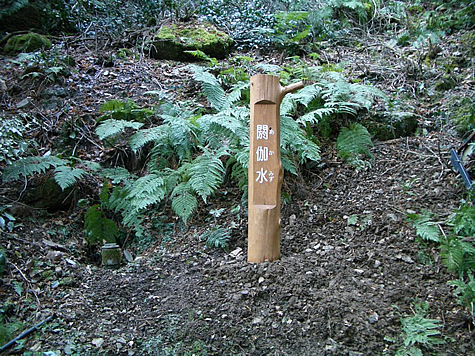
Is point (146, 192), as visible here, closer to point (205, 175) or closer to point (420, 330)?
point (205, 175)

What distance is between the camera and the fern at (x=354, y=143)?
4906mm

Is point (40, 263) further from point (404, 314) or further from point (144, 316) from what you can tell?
point (404, 314)

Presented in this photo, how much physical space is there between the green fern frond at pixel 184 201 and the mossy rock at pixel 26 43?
4338 mm

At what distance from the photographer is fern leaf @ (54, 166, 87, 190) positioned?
413 cm

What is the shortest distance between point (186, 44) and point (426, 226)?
214 inches

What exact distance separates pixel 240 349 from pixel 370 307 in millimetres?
1031

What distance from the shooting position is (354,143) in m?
4.93

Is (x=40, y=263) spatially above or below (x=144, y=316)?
above

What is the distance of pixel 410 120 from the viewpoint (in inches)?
210

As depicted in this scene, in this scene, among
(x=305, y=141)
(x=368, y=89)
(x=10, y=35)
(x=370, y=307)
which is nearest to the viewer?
(x=370, y=307)

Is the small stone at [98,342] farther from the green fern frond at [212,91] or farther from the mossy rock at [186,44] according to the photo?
the mossy rock at [186,44]

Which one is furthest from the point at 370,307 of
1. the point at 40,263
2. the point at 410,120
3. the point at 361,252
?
the point at 410,120

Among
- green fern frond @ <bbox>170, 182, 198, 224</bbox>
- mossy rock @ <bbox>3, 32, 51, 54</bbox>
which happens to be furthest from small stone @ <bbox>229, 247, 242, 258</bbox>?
mossy rock @ <bbox>3, 32, 51, 54</bbox>

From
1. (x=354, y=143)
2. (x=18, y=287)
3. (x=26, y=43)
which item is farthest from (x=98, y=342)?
(x=26, y=43)
